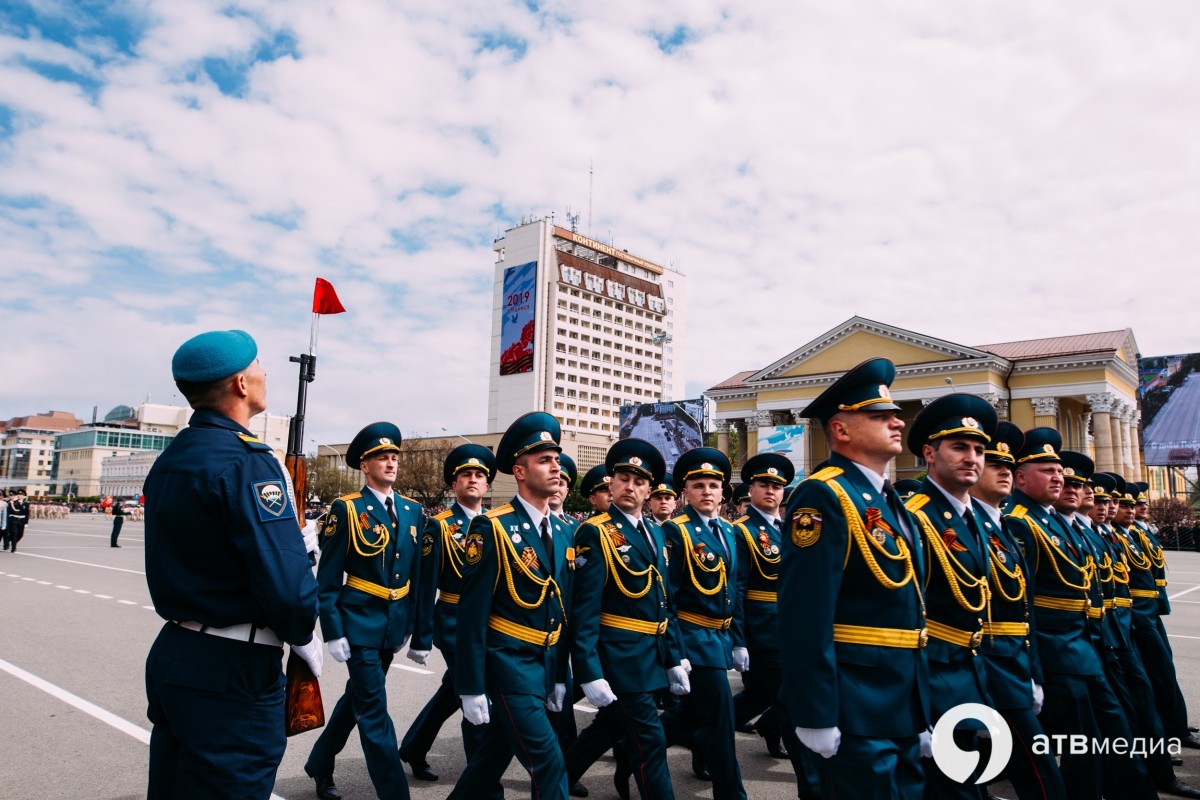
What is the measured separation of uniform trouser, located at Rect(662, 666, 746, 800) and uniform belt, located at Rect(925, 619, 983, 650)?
54.7 inches

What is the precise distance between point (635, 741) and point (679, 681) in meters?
0.46

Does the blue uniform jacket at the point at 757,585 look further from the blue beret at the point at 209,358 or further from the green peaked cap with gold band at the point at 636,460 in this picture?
the blue beret at the point at 209,358

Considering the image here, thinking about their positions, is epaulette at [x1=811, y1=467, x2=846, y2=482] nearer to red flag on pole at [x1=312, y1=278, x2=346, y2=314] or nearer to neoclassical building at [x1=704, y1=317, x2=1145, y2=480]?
red flag on pole at [x1=312, y1=278, x2=346, y2=314]

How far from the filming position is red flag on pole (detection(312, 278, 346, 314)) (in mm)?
7773

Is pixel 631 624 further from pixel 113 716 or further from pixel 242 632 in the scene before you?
pixel 113 716

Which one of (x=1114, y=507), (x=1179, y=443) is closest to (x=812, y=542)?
(x=1114, y=507)

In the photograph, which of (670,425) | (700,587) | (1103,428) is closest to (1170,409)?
(1103,428)

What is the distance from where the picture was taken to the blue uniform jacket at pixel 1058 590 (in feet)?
14.6

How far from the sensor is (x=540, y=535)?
4.29 m

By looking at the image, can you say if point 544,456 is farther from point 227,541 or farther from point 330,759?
point 330,759

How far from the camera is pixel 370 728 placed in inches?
176

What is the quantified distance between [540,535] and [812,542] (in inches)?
62.7

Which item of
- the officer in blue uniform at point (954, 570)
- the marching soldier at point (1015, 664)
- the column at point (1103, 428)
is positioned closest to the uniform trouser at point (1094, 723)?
the marching soldier at point (1015, 664)

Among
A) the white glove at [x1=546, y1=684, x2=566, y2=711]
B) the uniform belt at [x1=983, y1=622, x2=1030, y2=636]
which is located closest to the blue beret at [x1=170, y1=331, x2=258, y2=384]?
the white glove at [x1=546, y1=684, x2=566, y2=711]
